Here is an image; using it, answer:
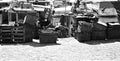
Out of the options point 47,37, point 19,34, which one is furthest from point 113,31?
point 19,34

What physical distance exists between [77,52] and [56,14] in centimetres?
829

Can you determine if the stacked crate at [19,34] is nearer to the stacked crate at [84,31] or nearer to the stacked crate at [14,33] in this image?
the stacked crate at [14,33]

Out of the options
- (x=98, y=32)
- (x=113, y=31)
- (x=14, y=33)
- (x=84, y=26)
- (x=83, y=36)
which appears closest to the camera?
(x=14, y=33)

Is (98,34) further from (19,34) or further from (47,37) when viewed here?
(19,34)

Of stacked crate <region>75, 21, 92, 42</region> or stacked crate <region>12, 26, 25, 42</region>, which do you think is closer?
stacked crate <region>12, 26, 25, 42</region>

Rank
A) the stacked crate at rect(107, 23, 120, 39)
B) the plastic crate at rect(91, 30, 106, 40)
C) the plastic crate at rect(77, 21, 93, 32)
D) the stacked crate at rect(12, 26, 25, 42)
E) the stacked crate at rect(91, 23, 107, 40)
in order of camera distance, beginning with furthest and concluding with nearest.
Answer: the stacked crate at rect(107, 23, 120, 39) < the plastic crate at rect(91, 30, 106, 40) < the stacked crate at rect(91, 23, 107, 40) < the plastic crate at rect(77, 21, 93, 32) < the stacked crate at rect(12, 26, 25, 42)

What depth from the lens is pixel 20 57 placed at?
864cm

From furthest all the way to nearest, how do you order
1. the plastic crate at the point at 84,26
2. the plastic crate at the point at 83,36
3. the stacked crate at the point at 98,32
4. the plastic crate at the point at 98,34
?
the plastic crate at the point at 98,34
the stacked crate at the point at 98,32
the plastic crate at the point at 83,36
the plastic crate at the point at 84,26

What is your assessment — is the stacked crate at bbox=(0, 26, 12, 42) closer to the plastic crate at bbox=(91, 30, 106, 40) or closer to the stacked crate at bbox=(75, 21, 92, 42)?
the stacked crate at bbox=(75, 21, 92, 42)

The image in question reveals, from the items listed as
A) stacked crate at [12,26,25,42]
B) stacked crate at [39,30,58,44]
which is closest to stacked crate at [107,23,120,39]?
stacked crate at [39,30,58,44]

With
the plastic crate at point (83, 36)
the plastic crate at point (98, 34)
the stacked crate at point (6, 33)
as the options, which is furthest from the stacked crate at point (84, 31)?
the stacked crate at point (6, 33)

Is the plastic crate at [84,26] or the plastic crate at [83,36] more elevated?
the plastic crate at [84,26]

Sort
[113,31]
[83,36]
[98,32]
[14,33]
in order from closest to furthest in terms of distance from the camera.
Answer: [14,33]
[83,36]
[98,32]
[113,31]

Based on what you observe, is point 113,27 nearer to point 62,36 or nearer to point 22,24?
point 62,36
